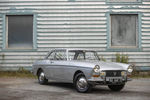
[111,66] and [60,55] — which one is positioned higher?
[60,55]

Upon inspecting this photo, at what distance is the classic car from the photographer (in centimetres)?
970

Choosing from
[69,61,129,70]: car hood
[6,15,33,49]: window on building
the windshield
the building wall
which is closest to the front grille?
[69,61,129,70]: car hood

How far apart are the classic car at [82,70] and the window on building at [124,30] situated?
5068mm

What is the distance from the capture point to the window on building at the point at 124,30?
1653 cm

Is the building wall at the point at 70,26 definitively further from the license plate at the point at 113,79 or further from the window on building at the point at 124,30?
the license plate at the point at 113,79

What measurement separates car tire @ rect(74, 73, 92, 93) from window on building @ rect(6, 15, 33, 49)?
22.8ft

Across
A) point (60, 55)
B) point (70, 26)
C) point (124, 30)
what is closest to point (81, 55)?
point (60, 55)

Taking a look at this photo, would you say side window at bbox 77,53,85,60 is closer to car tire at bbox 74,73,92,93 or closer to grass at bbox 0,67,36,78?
car tire at bbox 74,73,92,93

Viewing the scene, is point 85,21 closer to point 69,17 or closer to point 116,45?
point 69,17

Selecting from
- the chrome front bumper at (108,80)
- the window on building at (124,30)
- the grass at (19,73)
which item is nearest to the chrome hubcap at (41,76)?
the chrome front bumper at (108,80)

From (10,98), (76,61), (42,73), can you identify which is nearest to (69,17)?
(42,73)

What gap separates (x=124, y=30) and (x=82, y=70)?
7159 mm

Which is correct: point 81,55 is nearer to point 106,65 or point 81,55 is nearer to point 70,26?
point 106,65

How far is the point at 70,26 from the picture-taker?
16.5 m
